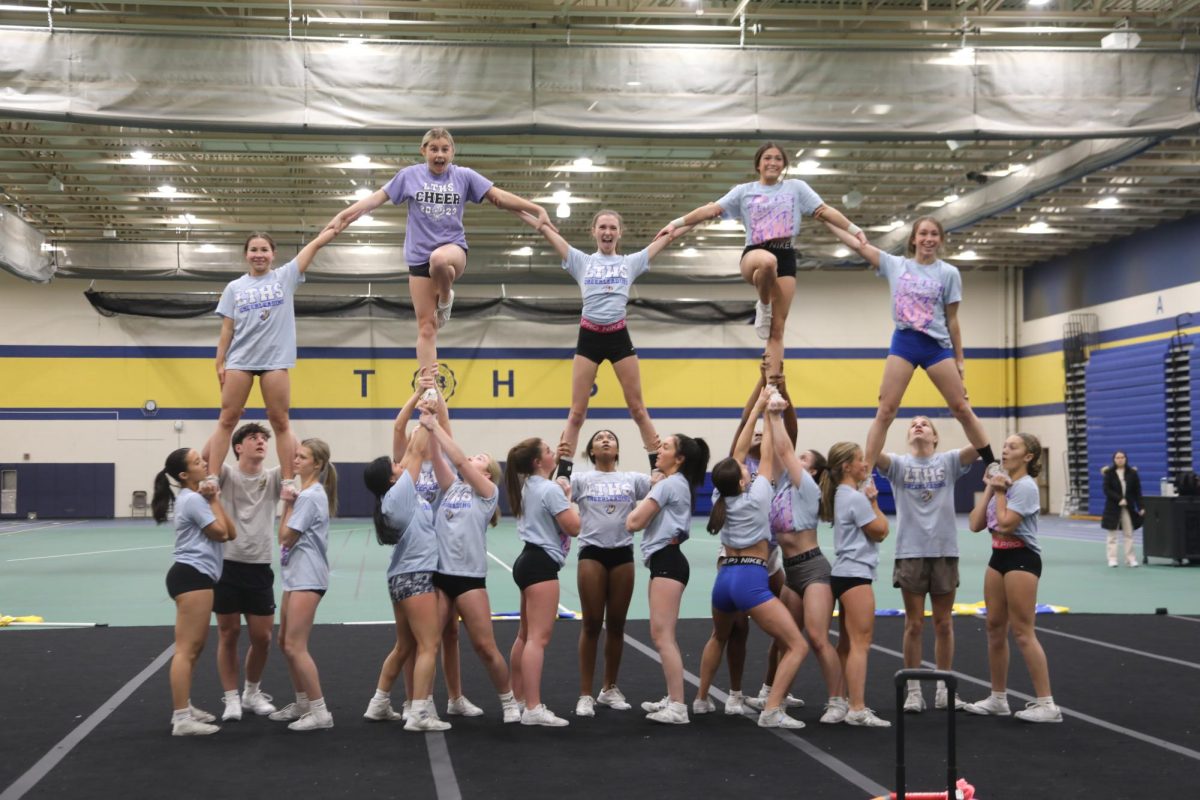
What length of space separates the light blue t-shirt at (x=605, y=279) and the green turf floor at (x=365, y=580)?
6.41m

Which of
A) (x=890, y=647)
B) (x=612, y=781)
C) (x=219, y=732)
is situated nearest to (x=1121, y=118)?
(x=890, y=647)

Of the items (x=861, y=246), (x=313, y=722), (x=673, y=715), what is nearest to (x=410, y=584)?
(x=313, y=722)

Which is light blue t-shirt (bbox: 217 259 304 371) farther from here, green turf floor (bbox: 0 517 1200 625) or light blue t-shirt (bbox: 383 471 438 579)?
green turf floor (bbox: 0 517 1200 625)

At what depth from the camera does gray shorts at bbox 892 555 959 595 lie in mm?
9023

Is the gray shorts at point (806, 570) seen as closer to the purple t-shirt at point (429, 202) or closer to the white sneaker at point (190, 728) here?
the purple t-shirt at point (429, 202)

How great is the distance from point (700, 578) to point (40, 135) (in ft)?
48.7

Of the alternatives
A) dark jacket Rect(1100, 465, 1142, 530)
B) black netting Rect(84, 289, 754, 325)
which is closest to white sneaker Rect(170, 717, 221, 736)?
dark jacket Rect(1100, 465, 1142, 530)

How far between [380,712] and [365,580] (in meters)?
10.6

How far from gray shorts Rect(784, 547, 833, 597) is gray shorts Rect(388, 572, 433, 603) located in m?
2.78

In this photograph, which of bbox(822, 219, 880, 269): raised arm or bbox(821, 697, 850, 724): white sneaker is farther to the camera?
bbox(822, 219, 880, 269): raised arm

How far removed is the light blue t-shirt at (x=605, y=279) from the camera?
9.49 meters

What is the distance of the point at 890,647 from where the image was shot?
1241cm

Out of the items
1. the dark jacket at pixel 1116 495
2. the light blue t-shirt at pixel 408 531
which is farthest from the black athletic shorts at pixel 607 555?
the dark jacket at pixel 1116 495

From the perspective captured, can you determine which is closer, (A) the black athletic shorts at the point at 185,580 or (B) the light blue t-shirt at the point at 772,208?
(A) the black athletic shorts at the point at 185,580
